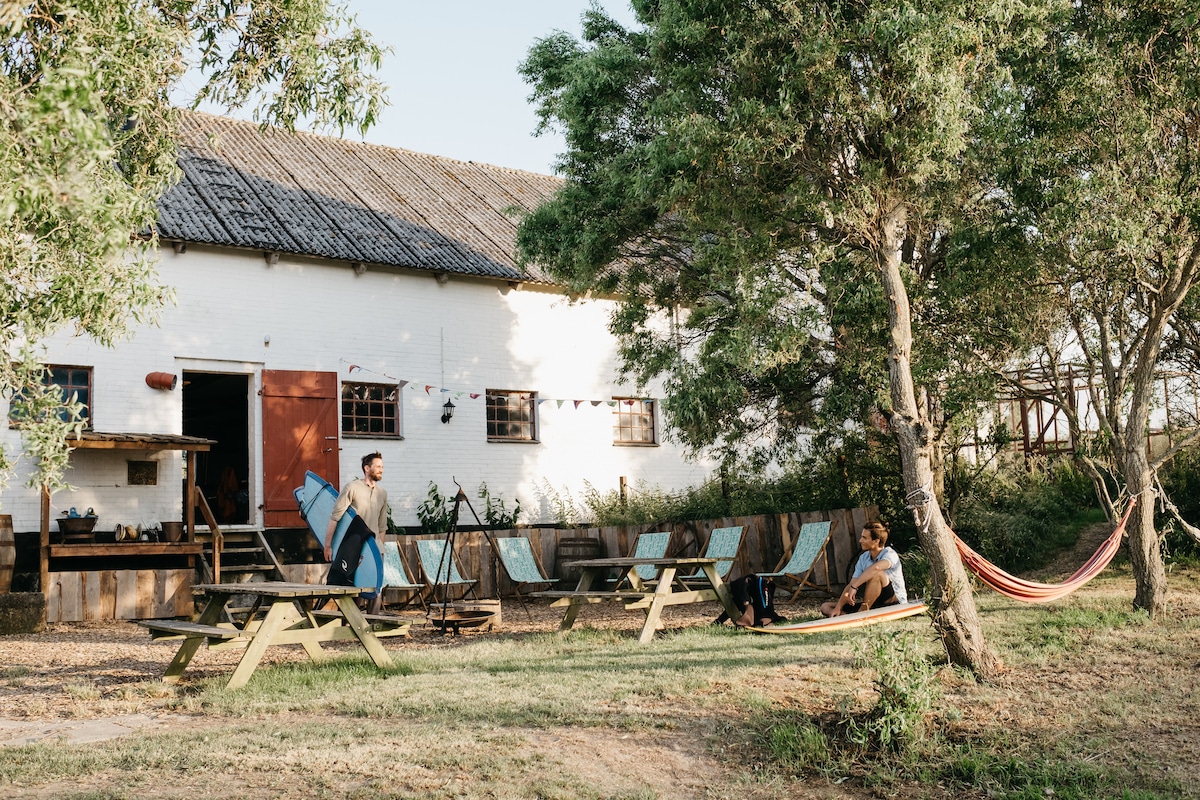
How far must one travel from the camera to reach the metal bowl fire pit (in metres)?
10.3

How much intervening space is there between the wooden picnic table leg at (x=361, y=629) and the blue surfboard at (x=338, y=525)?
0.79ft

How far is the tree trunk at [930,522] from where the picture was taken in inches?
276

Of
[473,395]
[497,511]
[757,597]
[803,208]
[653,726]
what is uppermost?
[803,208]

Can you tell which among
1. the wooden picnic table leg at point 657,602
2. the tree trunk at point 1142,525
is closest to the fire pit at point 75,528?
the wooden picnic table leg at point 657,602

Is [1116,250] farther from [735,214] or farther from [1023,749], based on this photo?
[1023,749]

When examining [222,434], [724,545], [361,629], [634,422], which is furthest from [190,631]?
[222,434]

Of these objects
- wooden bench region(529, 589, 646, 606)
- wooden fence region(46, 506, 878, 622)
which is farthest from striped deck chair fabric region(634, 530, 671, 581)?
wooden bench region(529, 589, 646, 606)

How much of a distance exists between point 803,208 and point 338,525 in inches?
177

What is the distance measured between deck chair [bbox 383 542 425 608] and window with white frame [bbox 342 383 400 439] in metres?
3.00

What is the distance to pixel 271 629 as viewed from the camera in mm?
6992

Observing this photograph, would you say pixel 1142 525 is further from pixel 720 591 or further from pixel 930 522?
pixel 720 591

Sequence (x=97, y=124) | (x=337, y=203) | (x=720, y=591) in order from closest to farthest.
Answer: (x=97, y=124) < (x=720, y=591) < (x=337, y=203)

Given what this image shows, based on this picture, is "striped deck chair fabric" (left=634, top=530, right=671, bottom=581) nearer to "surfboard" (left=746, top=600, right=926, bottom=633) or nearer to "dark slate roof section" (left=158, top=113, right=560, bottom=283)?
"dark slate roof section" (left=158, top=113, right=560, bottom=283)

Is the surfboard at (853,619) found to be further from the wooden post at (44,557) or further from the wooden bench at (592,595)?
the wooden post at (44,557)
